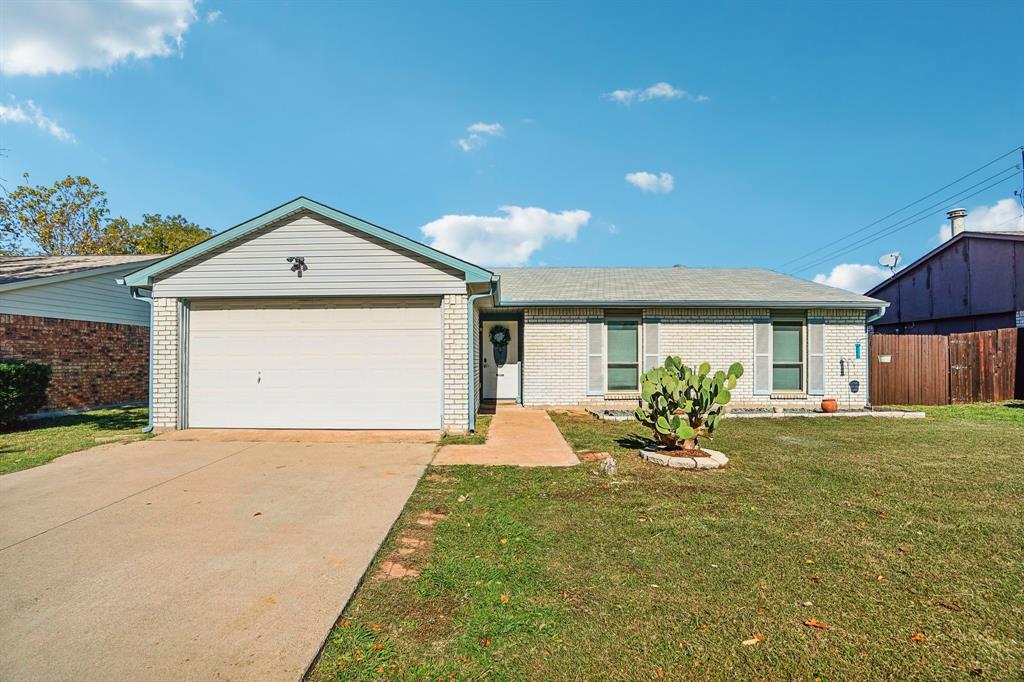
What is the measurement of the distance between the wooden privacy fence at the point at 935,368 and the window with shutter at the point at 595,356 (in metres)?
7.40

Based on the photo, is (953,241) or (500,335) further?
(953,241)

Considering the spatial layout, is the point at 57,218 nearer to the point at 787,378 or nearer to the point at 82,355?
the point at 82,355

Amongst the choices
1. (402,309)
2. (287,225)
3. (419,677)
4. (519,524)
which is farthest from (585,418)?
(419,677)

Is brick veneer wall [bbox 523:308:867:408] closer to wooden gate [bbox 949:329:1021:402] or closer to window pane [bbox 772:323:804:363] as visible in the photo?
window pane [bbox 772:323:804:363]

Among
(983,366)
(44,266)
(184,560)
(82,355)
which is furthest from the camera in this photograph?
(44,266)

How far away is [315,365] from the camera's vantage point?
8922 millimetres

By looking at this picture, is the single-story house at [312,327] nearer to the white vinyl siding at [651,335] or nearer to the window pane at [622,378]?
the window pane at [622,378]

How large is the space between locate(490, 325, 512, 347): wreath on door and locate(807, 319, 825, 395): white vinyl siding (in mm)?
7719

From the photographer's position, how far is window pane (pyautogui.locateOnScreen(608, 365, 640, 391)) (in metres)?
12.4

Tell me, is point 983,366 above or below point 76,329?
below

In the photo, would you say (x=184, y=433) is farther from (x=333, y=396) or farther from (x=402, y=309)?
(x=402, y=309)

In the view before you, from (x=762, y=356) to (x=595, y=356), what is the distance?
14.0 feet

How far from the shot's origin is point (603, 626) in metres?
2.77

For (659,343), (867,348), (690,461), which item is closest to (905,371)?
(867,348)
